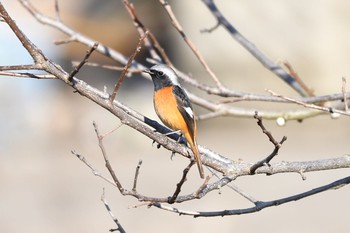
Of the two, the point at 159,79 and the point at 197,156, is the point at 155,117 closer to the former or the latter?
the point at 159,79

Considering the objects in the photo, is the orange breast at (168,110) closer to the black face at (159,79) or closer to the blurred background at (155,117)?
the black face at (159,79)

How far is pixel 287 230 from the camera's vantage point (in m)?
8.05

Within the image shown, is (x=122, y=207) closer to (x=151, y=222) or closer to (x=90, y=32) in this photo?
(x=151, y=222)

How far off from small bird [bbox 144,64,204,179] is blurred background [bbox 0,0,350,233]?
13.0ft

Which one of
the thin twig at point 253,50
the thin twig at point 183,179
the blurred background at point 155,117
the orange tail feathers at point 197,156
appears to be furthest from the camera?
the blurred background at point 155,117

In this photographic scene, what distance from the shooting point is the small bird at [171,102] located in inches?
154

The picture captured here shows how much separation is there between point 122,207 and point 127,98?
2.99 meters

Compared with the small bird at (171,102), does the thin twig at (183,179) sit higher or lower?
Answer: lower

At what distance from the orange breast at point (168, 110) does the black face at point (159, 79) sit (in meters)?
0.03

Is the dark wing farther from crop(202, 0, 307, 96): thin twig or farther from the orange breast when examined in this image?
crop(202, 0, 307, 96): thin twig

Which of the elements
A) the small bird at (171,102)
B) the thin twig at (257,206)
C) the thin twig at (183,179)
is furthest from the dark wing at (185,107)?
the thin twig at (183,179)

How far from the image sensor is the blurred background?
27.8 ft

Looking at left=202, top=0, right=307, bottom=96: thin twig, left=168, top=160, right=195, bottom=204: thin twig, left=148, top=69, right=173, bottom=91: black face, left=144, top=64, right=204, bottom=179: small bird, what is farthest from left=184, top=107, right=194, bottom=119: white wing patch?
left=168, top=160, right=195, bottom=204: thin twig

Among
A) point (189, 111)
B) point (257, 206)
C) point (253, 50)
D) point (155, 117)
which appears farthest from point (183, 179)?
point (155, 117)
